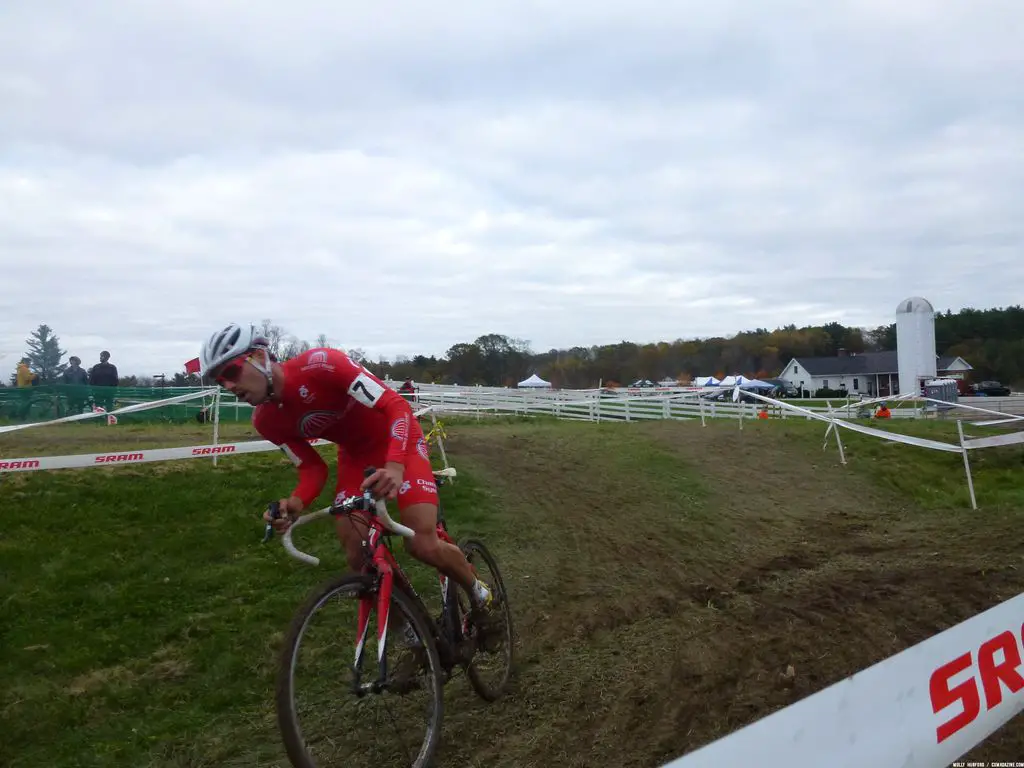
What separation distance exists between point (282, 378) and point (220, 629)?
2921 mm

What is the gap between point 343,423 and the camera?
4.37 metres

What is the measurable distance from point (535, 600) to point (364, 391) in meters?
3.55

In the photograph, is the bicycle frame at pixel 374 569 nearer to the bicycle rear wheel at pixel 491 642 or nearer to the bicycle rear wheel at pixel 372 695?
the bicycle rear wheel at pixel 372 695

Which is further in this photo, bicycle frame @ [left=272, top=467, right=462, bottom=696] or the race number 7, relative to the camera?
the race number 7

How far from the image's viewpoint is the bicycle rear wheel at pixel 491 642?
4.70 meters

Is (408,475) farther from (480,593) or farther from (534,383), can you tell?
(534,383)

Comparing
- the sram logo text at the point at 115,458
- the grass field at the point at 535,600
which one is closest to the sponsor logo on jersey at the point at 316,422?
the grass field at the point at 535,600

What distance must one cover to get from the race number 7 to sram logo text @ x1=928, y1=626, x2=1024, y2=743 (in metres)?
2.77

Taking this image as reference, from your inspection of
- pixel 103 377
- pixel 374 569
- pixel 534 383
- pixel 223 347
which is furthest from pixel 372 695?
pixel 534 383

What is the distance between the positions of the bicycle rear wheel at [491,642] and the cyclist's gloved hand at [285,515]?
1.30 meters

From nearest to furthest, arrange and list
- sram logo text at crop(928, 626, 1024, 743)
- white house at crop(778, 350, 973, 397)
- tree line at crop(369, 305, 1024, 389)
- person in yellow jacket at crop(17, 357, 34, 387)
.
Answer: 1. sram logo text at crop(928, 626, 1024, 743)
2. person in yellow jacket at crop(17, 357, 34, 387)
3. tree line at crop(369, 305, 1024, 389)
4. white house at crop(778, 350, 973, 397)

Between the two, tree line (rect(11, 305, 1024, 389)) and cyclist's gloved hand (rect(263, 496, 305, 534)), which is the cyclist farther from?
tree line (rect(11, 305, 1024, 389))

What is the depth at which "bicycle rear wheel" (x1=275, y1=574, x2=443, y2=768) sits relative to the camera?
3676mm

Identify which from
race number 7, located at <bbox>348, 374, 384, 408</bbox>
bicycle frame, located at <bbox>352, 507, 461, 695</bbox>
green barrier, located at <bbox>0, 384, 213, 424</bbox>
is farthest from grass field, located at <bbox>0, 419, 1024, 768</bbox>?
green barrier, located at <bbox>0, 384, 213, 424</bbox>
